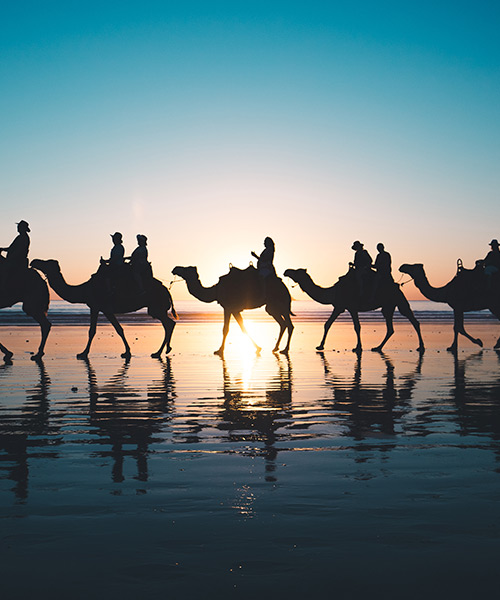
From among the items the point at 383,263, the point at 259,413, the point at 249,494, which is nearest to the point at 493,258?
the point at 383,263

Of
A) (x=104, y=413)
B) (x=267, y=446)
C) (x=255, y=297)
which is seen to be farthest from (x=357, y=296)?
(x=267, y=446)

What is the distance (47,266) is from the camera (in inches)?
690

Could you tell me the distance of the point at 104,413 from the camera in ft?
24.9

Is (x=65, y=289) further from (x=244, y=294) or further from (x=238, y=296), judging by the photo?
(x=244, y=294)

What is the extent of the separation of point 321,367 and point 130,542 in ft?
34.0

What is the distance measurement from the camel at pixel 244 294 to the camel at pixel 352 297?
125 centimetres

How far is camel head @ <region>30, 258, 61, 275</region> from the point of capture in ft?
57.2

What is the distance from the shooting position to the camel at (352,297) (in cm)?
1959

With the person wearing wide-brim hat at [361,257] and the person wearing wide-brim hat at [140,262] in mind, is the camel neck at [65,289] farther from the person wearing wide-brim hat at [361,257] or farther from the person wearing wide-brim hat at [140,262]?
the person wearing wide-brim hat at [361,257]

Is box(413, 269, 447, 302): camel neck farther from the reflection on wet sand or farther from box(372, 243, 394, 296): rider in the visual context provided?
the reflection on wet sand

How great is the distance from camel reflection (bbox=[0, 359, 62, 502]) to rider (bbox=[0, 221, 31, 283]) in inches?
310

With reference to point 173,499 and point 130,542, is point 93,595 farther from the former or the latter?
point 173,499

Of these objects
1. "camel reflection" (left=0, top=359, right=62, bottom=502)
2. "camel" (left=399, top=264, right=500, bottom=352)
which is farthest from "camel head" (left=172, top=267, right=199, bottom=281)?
"camel reflection" (left=0, top=359, right=62, bottom=502)

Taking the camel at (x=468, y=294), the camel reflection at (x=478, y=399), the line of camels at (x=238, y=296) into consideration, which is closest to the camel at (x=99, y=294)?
the line of camels at (x=238, y=296)
